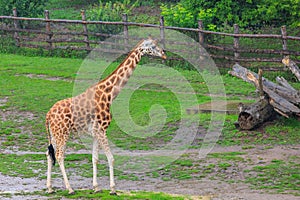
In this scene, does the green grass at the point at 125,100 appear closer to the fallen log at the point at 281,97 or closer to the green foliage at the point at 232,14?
the fallen log at the point at 281,97

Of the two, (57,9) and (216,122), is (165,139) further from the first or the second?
(57,9)

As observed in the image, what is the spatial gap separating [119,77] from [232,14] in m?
12.7

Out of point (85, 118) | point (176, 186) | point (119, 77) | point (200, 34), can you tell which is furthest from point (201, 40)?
point (85, 118)

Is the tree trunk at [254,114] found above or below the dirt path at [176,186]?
above

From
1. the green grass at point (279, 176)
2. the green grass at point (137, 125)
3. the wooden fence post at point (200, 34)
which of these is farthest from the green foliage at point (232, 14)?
the green grass at point (279, 176)

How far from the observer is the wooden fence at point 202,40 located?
20.9 metres

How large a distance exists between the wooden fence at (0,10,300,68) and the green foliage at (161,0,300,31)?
916 millimetres

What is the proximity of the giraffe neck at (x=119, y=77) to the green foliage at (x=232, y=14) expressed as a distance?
36.9 ft

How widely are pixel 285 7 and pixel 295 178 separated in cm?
1146

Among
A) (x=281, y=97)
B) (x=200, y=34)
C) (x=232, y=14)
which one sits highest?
(x=232, y=14)

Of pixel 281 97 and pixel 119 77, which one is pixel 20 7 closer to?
pixel 281 97

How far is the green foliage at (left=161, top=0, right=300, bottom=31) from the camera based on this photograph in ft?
75.8

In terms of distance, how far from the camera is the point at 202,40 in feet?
73.0

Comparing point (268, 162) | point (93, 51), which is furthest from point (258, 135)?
point (93, 51)
